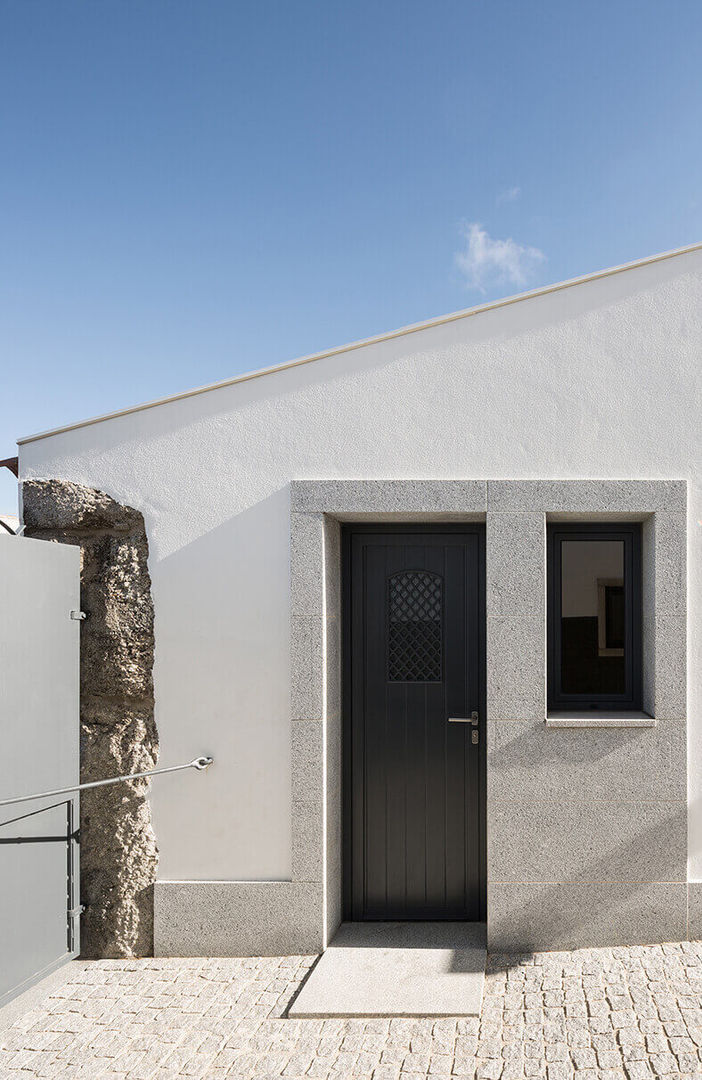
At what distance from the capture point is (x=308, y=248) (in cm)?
815

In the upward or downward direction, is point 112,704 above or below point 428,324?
below

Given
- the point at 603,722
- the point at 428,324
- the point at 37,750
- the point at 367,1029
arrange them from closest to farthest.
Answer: the point at 367,1029 < the point at 37,750 < the point at 603,722 < the point at 428,324

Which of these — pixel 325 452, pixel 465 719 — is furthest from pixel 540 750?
pixel 325 452

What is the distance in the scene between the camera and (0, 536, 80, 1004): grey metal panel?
11.0 ft

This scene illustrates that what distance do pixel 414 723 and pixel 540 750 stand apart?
85 cm

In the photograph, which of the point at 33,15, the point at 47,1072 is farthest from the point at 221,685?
the point at 33,15

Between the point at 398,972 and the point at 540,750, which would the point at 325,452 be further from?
the point at 398,972

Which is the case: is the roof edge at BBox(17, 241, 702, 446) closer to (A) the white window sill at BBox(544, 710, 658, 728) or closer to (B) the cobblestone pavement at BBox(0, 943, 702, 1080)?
(A) the white window sill at BBox(544, 710, 658, 728)

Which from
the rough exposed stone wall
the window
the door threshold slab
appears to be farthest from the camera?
the window

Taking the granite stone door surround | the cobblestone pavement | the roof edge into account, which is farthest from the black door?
the roof edge

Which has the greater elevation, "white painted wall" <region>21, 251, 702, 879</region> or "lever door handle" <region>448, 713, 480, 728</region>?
"white painted wall" <region>21, 251, 702, 879</region>

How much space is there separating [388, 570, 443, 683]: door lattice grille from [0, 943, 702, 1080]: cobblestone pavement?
5.73ft

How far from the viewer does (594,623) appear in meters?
4.21

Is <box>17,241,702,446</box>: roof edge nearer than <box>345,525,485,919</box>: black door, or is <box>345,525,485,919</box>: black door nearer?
<box>17,241,702,446</box>: roof edge
